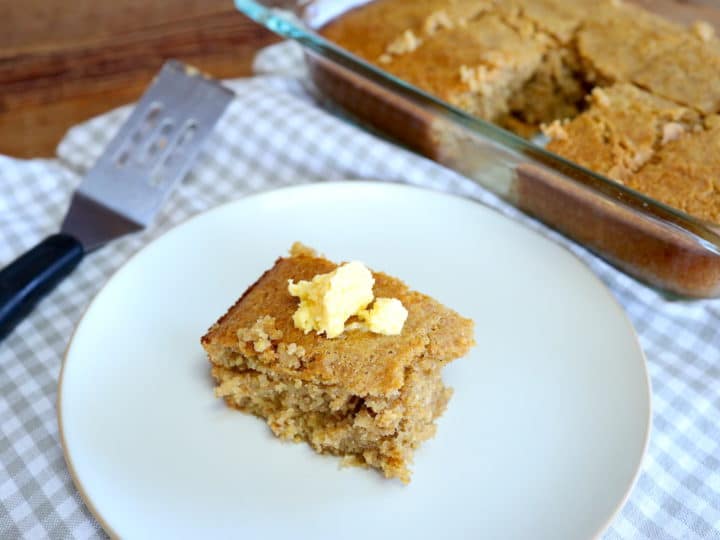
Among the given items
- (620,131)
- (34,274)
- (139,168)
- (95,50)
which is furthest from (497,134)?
(95,50)

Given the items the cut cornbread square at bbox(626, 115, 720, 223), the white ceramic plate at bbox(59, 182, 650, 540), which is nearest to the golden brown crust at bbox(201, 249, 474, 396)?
the white ceramic plate at bbox(59, 182, 650, 540)

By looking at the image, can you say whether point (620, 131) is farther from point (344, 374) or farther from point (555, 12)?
point (344, 374)

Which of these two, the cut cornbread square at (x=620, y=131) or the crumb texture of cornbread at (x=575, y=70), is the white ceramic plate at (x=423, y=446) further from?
the crumb texture of cornbread at (x=575, y=70)

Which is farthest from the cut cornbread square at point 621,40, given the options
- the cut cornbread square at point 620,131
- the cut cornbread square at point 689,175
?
the cut cornbread square at point 689,175

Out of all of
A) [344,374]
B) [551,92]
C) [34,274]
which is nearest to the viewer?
[344,374]

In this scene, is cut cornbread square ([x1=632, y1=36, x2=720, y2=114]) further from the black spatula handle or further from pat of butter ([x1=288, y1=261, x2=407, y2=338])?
the black spatula handle

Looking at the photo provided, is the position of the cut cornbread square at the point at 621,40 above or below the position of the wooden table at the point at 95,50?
above
